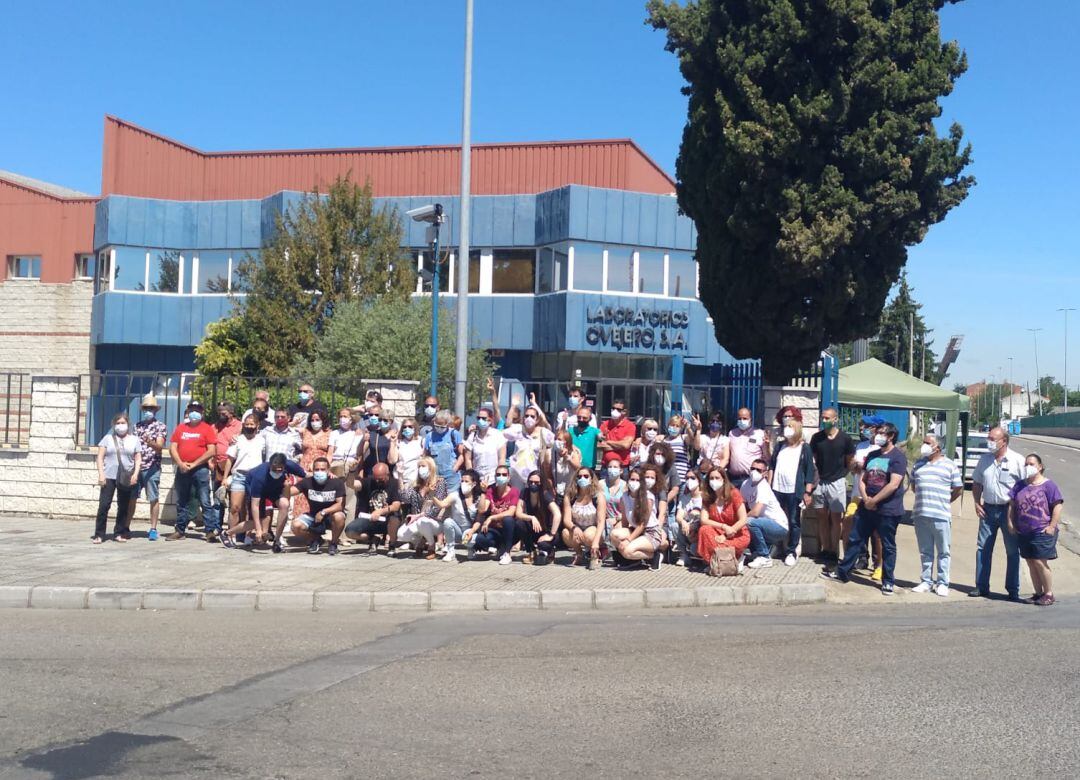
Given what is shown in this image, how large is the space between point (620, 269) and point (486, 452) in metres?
16.9

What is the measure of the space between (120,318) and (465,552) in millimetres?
23294

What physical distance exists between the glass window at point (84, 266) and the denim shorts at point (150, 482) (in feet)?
81.3

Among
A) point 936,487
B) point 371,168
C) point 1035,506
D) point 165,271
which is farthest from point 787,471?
point 165,271

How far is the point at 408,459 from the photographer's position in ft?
43.1

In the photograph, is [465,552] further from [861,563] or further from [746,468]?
[861,563]

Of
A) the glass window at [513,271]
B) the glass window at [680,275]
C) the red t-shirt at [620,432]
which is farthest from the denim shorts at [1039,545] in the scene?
the glass window at [513,271]

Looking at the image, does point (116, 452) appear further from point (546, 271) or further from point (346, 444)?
point (546, 271)

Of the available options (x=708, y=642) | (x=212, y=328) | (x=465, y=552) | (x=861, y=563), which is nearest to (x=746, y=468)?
(x=861, y=563)

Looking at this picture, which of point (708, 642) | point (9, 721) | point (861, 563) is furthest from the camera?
point (861, 563)

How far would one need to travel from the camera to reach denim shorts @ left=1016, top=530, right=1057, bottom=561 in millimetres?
10875

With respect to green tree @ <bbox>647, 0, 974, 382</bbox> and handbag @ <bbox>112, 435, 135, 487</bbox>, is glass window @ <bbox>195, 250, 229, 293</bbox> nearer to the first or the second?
handbag @ <bbox>112, 435, 135, 487</bbox>

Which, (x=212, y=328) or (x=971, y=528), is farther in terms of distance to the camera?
(x=212, y=328)

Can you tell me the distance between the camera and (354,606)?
10398 millimetres

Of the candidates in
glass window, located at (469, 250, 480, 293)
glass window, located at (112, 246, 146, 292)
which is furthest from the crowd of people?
glass window, located at (112, 246, 146, 292)
